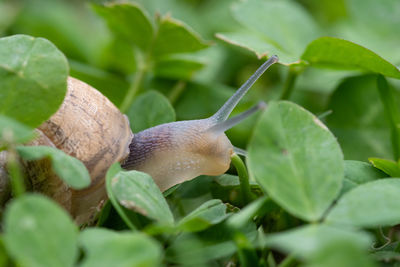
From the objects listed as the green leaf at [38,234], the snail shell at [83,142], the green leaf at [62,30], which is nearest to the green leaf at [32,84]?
the snail shell at [83,142]

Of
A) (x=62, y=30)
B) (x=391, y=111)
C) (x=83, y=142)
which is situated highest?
(x=391, y=111)

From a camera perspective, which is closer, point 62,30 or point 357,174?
point 357,174

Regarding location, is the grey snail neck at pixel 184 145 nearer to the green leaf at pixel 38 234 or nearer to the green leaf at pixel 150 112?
the green leaf at pixel 150 112

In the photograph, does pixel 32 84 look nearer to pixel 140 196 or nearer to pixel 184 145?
pixel 140 196

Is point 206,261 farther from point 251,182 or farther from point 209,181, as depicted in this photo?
point 209,181

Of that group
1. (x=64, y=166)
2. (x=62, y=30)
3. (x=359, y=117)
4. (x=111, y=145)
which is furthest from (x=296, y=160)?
(x=62, y=30)

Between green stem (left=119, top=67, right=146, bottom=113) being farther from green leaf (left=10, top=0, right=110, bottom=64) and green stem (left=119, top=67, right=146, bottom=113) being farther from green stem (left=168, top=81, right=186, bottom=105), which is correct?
green leaf (left=10, top=0, right=110, bottom=64)

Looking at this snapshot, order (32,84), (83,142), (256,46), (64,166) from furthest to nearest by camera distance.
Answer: (256,46)
(83,142)
(32,84)
(64,166)
